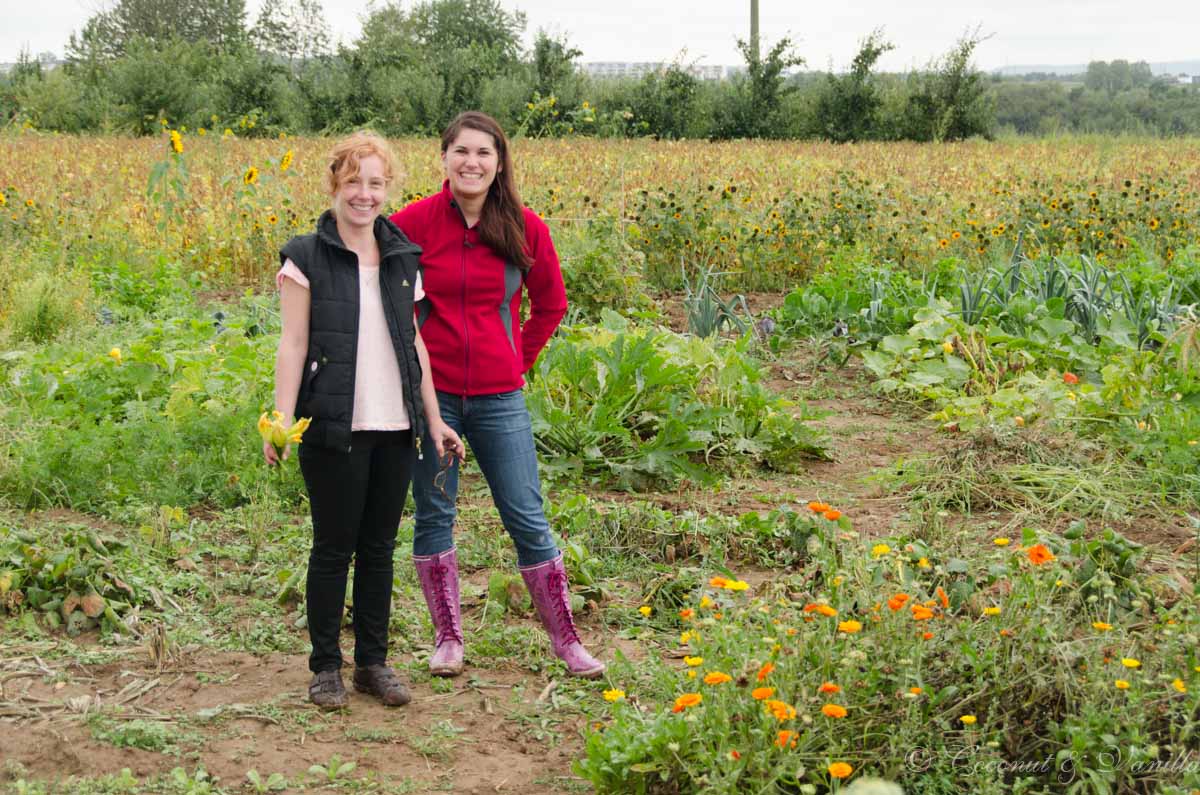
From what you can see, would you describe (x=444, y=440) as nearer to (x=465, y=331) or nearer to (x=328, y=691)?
(x=465, y=331)

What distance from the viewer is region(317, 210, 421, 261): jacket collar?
3.08 metres

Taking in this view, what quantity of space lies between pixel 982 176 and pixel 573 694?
1081cm

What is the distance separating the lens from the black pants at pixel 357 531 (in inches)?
121

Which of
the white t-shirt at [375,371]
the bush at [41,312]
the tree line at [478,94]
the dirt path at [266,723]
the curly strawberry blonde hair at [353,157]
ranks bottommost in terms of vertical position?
the dirt path at [266,723]

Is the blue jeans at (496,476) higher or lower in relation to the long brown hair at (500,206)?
lower

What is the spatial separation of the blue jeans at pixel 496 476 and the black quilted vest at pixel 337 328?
26cm

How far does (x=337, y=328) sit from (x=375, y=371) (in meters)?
0.16

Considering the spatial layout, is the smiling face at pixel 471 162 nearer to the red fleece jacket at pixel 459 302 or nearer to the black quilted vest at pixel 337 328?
the red fleece jacket at pixel 459 302

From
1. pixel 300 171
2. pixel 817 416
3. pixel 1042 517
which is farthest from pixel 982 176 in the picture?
pixel 1042 517

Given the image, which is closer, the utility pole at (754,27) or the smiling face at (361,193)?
the smiling face at (361,193)

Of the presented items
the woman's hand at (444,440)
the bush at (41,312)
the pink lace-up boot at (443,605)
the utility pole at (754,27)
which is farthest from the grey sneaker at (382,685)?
the utility pole at (754,27)

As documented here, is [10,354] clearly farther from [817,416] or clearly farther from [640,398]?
[817,416]

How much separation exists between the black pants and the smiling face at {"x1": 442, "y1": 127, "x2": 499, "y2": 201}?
0.70m

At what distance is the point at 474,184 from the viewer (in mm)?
3277
